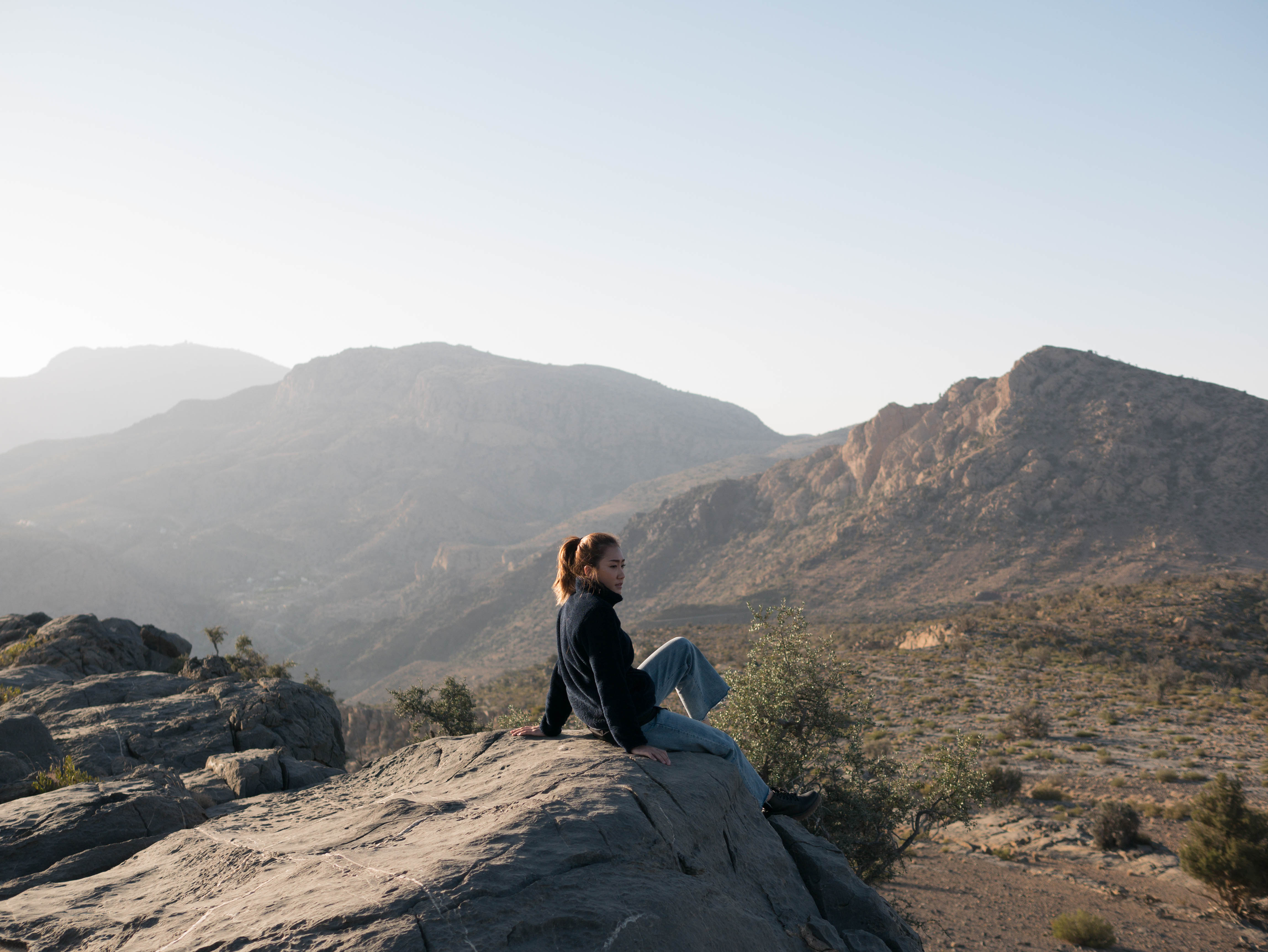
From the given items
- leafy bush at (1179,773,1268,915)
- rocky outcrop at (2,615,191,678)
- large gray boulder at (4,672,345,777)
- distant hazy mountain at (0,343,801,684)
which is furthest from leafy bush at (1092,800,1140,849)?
distant hazy mountain at (0,343,801,684)

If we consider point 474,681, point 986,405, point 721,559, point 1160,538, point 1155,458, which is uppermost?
point 986,405

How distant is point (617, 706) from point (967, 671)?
1257 inches

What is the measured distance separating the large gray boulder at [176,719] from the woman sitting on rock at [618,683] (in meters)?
6.70

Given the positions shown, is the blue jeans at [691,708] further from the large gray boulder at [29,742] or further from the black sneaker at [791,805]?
the large gray boulder at [29,742]

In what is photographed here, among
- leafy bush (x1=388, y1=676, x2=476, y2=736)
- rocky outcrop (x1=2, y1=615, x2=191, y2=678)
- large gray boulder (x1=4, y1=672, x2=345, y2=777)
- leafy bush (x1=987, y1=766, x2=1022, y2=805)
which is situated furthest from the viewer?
leafy bush (x1=987, y1=766, x2=1022, y2=805)

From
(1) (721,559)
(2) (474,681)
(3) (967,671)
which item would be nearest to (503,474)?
(1) (721,559)

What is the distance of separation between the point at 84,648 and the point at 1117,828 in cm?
2616

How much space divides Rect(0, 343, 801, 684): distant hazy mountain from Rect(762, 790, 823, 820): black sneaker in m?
87.4

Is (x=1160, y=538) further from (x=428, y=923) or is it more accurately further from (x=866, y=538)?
(x=428, y=923)

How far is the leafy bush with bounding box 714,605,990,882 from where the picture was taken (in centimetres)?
997

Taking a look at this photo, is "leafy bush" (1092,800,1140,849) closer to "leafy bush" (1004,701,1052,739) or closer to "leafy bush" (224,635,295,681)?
"leafy bush" (1004,701,1052,739)

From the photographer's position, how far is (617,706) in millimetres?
5277

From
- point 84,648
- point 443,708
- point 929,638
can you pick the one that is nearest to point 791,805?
point 443,708

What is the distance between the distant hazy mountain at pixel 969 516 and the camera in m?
54.8
